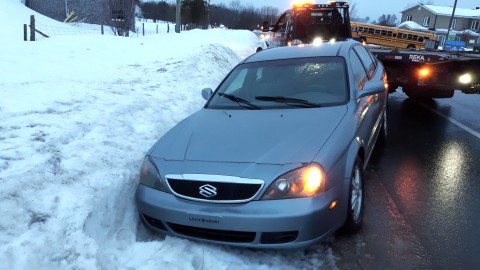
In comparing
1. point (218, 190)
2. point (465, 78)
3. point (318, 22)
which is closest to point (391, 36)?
point (318, 22)

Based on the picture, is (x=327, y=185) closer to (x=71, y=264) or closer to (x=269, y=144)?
(x=269, y=144)

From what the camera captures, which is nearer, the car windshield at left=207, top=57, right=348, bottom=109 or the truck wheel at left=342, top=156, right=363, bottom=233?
the truck wheel at left=342, top=156, right=363, bottom=233

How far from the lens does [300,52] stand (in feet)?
16.4

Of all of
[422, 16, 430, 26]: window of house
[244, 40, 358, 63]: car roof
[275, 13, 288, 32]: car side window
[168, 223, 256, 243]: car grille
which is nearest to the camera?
[168, 223, 256, 243]: car grille

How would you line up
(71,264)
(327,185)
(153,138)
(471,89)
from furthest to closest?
1. (471,89)
2. (153,138)
3. (327,185)
4. (71,264)

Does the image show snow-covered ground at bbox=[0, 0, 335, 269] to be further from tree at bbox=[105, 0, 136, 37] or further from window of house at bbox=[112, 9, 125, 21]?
window of house at bbox=[112, 9, 125, 21]

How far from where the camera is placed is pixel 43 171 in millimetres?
3594

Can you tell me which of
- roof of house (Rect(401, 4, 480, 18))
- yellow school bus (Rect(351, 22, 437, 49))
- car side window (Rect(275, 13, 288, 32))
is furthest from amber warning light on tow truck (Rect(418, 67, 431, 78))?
roof of house (Rect(401, 4, 480, 18))

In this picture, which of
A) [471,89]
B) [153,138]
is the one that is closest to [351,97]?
[153,138]

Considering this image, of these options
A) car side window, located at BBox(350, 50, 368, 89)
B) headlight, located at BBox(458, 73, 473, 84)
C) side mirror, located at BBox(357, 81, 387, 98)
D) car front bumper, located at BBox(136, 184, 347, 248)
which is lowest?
car front bumper, located at BBox(136, 184, 347, 248)

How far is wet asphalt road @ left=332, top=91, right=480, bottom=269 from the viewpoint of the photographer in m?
3.32

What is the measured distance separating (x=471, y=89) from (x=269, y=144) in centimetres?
694

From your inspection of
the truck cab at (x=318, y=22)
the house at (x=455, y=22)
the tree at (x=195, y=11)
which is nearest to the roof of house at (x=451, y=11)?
the house at (x=455, y=22)

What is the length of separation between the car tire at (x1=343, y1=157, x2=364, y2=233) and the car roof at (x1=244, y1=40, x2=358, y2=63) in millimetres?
1593
